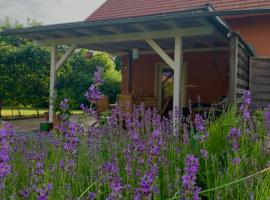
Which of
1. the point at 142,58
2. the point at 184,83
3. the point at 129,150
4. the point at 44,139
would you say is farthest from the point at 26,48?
the point at 129,150

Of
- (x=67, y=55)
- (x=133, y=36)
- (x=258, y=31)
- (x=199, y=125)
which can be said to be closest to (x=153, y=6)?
(x=258, y=31)

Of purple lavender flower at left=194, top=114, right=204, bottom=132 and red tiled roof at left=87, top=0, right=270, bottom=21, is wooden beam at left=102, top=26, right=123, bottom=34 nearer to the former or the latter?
red tiled roof at left=87, top=0, right=270, bottom=21

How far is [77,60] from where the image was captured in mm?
23516

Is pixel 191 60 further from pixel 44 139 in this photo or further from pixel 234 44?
pixel 44 139

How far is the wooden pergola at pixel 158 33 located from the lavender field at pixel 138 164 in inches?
101

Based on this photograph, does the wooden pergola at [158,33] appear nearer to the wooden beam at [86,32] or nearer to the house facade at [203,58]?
the wooden beam at [86,32]

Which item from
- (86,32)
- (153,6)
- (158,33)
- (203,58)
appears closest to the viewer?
(158,33)

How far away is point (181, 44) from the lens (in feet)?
24.2

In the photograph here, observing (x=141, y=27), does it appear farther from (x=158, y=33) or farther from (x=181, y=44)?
(x=181, y=44)

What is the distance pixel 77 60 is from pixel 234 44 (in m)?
18.3

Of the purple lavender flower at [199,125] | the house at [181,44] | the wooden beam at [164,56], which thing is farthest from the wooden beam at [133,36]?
the purple lavender flower at [199,125]

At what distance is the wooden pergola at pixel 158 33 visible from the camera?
6242mm

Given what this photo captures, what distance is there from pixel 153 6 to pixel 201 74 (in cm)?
335

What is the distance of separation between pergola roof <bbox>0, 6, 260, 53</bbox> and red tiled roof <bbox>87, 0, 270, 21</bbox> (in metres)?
2.01
